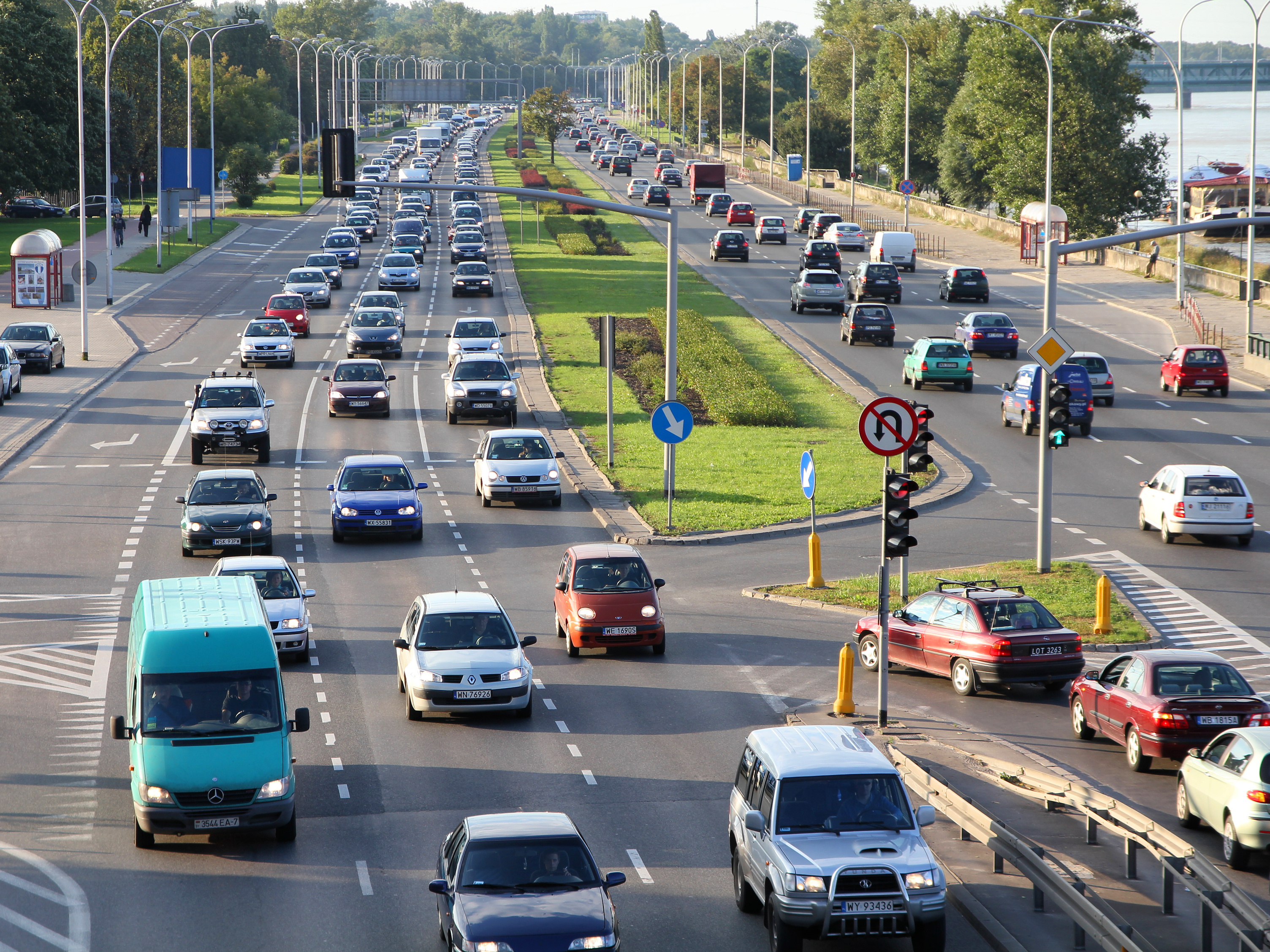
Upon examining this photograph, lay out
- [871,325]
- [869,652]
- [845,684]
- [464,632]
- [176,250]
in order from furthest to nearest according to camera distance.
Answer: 1. [176,250]
2. [871,325]
3. [869,652]
4. [464,632]
5. [845,684]

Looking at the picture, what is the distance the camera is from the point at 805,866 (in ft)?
40.9

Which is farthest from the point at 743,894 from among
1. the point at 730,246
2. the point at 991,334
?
the point at 730,246

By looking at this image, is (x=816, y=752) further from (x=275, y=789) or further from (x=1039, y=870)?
(x=275, y=789)

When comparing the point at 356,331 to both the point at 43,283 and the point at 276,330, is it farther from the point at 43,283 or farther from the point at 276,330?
the point at 43,283

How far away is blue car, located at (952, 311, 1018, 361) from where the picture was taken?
53.5 m

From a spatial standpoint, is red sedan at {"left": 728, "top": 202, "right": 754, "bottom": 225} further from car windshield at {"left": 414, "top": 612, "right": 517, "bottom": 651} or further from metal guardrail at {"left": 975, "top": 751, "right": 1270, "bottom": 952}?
metal guardrail at {"left": 975, "top": 751, "right": 1270, "bottom": 952}

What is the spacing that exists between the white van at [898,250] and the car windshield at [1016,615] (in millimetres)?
55927

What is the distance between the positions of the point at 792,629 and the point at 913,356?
964 inches

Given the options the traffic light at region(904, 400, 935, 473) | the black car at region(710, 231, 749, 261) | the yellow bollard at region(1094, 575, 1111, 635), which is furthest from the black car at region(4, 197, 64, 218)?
the yellow bollard at region(1094, 575, 1111, 635)

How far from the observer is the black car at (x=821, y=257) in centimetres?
7281

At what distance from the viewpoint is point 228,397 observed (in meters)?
38.3

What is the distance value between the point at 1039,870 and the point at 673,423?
19148 millimetres

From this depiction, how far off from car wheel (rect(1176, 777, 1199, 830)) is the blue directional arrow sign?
15.7 m

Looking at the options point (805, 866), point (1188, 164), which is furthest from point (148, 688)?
point (1188, 164)
